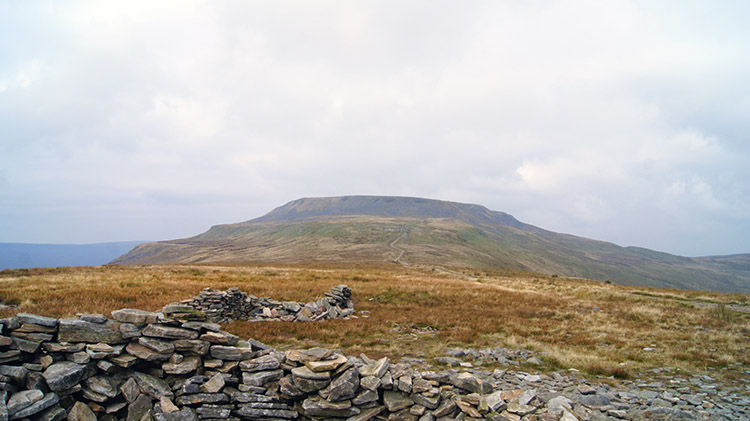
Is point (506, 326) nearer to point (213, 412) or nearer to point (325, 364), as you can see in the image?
point (325, 364)

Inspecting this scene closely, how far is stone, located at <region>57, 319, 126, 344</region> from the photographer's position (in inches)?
337

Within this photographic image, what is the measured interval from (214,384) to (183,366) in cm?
103

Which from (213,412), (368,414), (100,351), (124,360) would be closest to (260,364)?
(213,412)

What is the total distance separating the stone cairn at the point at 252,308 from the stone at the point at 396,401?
11.8m

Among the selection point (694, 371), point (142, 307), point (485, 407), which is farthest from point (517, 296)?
point (142, 307)

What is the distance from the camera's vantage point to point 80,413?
764cm

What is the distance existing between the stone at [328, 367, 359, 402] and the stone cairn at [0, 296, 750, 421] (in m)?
0.03

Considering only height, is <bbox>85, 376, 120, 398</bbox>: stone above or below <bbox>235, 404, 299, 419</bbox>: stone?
above

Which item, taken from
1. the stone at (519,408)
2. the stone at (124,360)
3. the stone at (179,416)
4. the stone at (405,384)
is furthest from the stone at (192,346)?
the stone at (519,408)

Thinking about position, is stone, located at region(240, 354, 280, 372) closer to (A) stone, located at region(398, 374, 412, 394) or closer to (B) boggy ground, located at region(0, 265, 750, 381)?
(A) stone, located at region(398, 374, 412, 394)

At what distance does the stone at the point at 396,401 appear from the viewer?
843cm

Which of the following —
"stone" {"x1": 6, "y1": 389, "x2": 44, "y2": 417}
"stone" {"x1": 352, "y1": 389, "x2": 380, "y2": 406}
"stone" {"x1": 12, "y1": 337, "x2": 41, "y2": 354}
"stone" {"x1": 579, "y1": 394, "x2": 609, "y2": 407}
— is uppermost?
"stone" {"x1": 12, "y1": 337, "x2": 41, "y2": 354}

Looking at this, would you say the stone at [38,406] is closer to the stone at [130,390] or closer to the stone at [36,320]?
the stone at [130,390]

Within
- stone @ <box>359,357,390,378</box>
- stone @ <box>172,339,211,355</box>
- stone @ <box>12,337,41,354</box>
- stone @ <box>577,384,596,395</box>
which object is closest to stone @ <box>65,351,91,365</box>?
stone @ <box>12,337,41,354</box>
